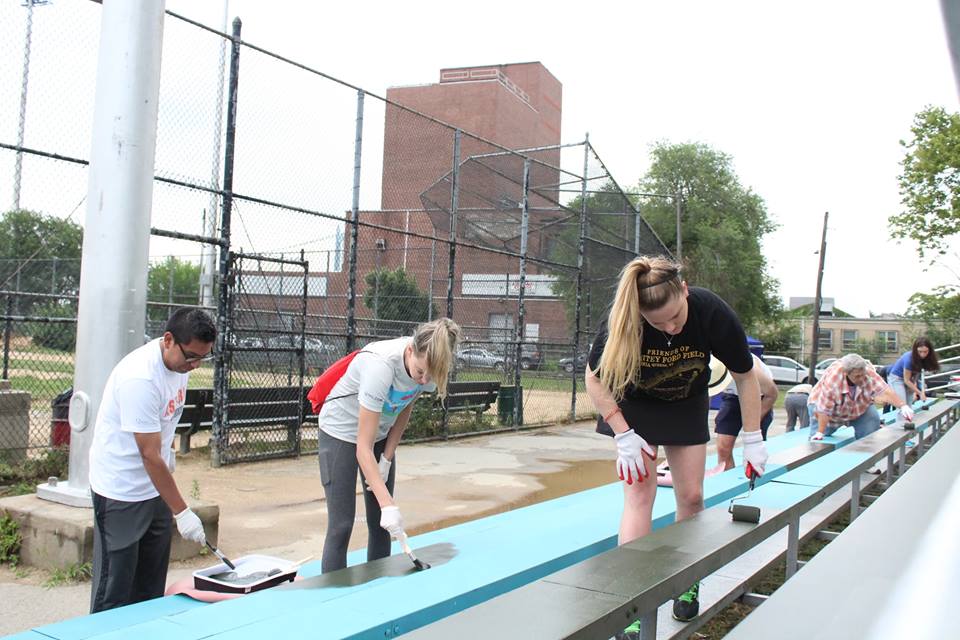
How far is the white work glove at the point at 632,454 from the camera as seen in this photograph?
3049 mm

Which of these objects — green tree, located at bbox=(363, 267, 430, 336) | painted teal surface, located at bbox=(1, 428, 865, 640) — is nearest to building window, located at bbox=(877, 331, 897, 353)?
green tree, located at bbox=(363, 267, 430, 336)

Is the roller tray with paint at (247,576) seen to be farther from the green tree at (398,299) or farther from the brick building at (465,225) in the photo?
the green tree at (398,299)

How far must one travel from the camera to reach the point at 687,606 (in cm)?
356

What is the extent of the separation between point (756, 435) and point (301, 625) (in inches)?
91.3

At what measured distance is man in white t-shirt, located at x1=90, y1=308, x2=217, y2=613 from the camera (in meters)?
2.88

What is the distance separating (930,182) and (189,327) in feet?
95.5

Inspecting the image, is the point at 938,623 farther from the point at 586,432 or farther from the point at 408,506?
the point at 586,432

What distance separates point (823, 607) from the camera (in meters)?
1.12

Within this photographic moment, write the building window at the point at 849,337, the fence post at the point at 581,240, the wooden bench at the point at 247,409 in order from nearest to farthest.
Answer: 1. the wooden bench at the point at 247,409
2. the fence post at the point at 581,240
3. the building window at the point at 849,337

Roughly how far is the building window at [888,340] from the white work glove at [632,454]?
2522 inches

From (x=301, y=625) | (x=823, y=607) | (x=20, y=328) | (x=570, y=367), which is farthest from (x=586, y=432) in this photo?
(x=823, y=607)

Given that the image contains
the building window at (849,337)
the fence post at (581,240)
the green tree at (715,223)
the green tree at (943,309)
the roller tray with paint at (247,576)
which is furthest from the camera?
the building window at (849,337)

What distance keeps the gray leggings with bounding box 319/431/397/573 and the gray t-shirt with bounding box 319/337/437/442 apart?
0.24 ft

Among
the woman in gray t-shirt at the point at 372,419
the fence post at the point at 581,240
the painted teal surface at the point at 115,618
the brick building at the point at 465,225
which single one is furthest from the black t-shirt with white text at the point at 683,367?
the fence post at the point at 581,240
